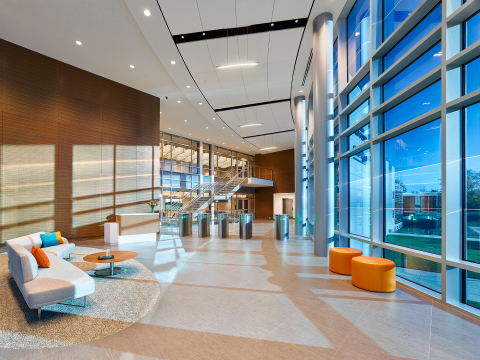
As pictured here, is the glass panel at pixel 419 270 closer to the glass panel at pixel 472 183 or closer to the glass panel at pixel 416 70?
the glass panel at pixel 472 183

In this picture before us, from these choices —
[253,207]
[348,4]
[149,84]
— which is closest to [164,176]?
[149,84]

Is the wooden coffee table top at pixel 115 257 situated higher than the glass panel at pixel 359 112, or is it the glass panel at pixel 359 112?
the glass panel at pixel 359 112

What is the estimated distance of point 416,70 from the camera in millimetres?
5074

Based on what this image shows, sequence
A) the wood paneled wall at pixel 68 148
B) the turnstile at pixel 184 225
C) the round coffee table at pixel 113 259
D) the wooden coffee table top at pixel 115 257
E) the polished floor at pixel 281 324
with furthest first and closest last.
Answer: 1. the turnstile at pixel 184 225
2. the wood paneled wall at pixel 68 148
3. the round coffee table at pixel 113 259
4. the wooden coffee table top at pixel 115 257
5. the polished floor at pixel 281 324

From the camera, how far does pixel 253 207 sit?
28547 millimetres

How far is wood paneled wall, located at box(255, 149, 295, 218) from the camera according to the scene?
87.3 ft

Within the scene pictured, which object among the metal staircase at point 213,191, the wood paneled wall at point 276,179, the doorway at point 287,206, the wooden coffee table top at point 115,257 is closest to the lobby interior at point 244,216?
the wooden coffee table top at point 115,257

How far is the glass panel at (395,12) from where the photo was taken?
200 inches

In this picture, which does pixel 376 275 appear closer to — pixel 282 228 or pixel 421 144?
pixel 421 144

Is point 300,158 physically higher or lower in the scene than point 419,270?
higher

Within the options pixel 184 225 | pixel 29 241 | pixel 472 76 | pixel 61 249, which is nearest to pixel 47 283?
pixel 61 249

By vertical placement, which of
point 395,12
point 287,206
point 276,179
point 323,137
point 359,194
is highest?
point 395,12

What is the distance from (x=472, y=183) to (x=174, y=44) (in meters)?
8.86

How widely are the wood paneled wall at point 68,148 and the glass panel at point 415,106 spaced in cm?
1079
